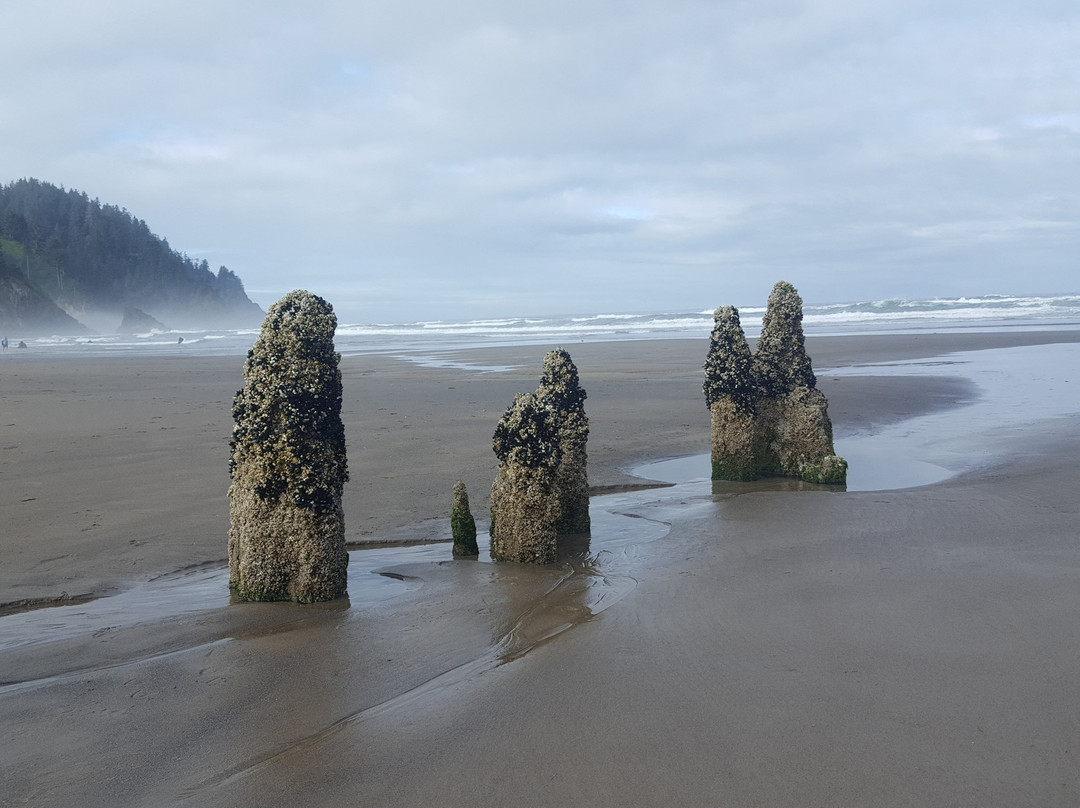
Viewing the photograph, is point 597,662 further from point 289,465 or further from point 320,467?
point 289,465

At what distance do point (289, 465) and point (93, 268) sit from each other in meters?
132

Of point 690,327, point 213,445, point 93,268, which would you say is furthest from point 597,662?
point 93,268

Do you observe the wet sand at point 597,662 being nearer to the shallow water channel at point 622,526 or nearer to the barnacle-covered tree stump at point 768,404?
the shallow water channel at point 622,526

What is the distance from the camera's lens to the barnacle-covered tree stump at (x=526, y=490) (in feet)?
25.5

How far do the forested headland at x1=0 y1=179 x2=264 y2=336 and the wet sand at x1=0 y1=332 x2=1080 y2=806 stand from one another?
94.1 m

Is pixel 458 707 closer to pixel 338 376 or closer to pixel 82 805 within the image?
pixel 82 805

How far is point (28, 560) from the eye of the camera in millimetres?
7934

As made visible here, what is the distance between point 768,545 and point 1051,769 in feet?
13.9

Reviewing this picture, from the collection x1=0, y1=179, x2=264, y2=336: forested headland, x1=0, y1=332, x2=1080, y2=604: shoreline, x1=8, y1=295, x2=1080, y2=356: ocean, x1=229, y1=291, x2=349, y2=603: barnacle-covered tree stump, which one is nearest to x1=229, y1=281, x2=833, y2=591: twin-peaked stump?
x1=229, y1=291, x2=349, y2=603: barnacle-covered tree stump

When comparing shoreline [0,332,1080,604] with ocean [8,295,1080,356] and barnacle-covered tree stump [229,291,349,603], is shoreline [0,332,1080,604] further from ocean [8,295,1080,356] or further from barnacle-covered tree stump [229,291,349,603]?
ocean [8,295,1080,356]

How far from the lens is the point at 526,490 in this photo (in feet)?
25.6

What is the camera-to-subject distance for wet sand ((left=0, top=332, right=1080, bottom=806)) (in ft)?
12.7

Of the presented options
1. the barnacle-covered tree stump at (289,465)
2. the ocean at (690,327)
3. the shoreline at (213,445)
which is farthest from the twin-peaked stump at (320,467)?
the ocean at (690,327)

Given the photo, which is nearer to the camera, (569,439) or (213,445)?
(569,439)
